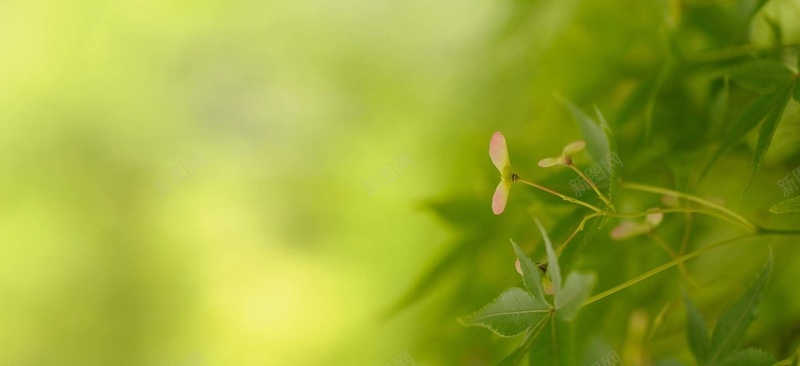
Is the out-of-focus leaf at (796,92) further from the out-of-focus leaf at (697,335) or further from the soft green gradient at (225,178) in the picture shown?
the soft green gradient at (225,178)

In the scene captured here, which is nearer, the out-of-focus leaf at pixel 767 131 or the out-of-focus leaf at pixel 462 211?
the out-of-focus leaf at pixel 767 131

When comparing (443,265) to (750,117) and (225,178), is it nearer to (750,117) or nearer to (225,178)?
(750,117)

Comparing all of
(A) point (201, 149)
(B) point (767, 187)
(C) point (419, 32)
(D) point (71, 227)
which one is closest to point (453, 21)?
(C) point (419, 32)

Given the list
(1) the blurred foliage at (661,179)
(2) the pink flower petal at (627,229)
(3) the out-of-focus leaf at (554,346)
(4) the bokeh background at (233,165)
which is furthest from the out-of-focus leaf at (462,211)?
(4) the bokeh background at (233,165)

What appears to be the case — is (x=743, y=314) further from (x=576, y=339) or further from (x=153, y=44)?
(x=153, y=44)

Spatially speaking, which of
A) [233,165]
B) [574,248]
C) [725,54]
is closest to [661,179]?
[725,54]

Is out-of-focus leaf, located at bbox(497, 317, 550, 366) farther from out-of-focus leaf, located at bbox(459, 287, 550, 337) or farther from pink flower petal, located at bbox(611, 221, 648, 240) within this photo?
pink flower petal, located at bbox(611, 221, 648, 240)
